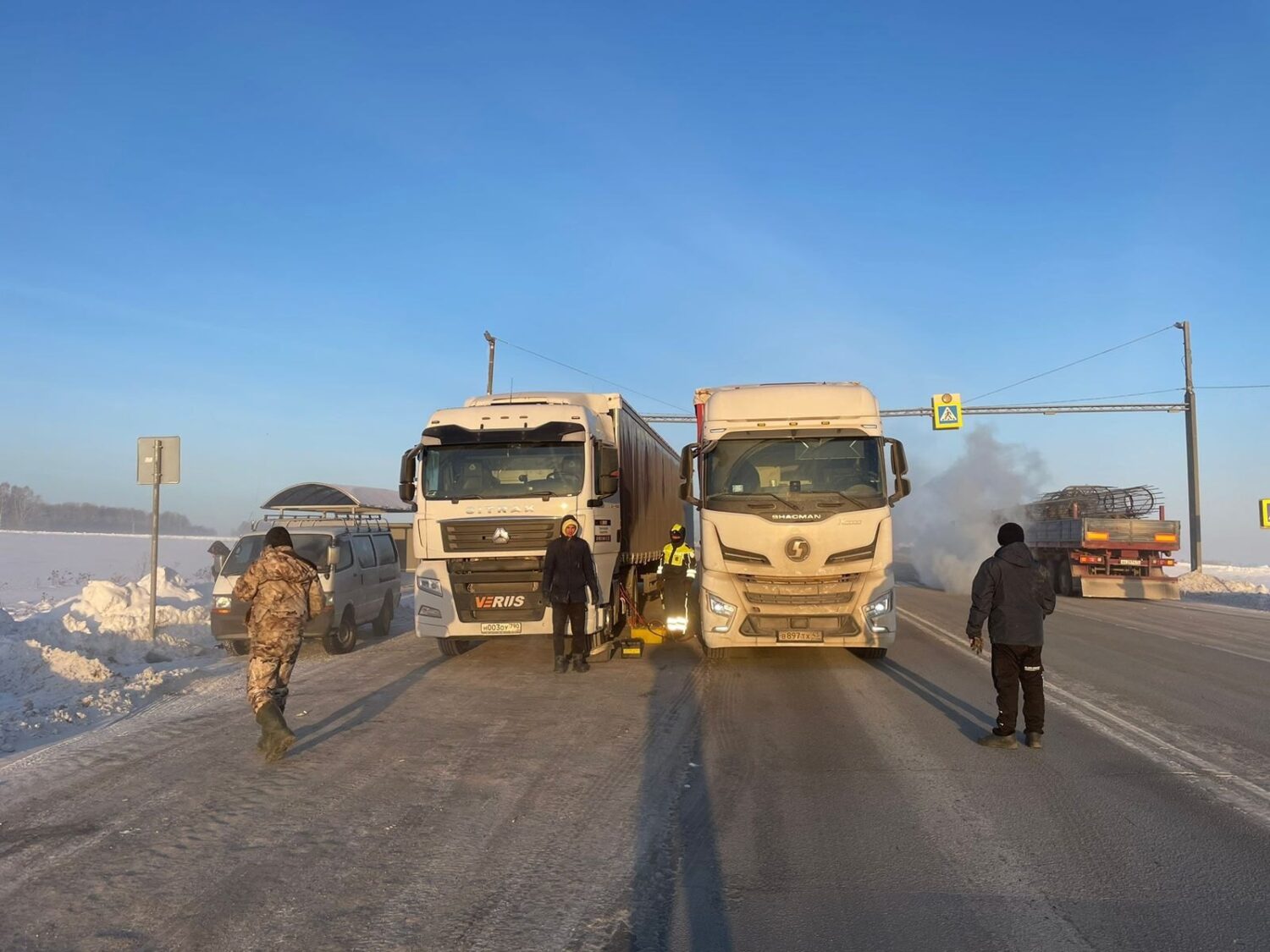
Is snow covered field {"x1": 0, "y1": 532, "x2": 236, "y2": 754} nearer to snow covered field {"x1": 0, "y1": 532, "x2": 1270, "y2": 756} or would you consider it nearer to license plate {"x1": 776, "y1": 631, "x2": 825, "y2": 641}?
snow covered field {"x1": 0, "y1": 532, "x2": 1270, "y2": 756}

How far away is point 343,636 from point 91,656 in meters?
3.16

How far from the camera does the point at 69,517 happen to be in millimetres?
124375

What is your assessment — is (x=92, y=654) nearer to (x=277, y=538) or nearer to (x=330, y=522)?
(x=330, y=522)

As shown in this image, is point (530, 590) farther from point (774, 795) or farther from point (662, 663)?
point (774, 795)

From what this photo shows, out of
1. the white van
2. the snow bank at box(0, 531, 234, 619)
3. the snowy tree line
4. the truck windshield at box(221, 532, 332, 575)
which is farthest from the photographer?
the snowy tree line

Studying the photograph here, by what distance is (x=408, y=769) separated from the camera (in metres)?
6.48

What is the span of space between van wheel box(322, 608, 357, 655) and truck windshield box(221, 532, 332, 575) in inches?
35.9

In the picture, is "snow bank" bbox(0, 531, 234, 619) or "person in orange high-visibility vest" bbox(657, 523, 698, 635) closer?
"person in orange high-visibility vest" bbox(657, 523, 698, 635)

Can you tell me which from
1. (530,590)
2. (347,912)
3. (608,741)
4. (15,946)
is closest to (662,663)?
(530,590)

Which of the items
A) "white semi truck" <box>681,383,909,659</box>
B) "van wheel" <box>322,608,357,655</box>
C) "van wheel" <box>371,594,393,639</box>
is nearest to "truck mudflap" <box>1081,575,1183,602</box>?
"white semi truck" <box>681,383,909,659</box>

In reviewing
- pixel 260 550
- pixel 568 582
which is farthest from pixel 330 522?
pixel 568 582

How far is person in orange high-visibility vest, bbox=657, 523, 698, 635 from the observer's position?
511 inches

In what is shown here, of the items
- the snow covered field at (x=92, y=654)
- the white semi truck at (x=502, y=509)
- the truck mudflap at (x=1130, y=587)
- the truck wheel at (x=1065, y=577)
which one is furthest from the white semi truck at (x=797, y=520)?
the truck wheel at (x=1065, y=577)

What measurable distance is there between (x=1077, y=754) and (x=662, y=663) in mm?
5772
